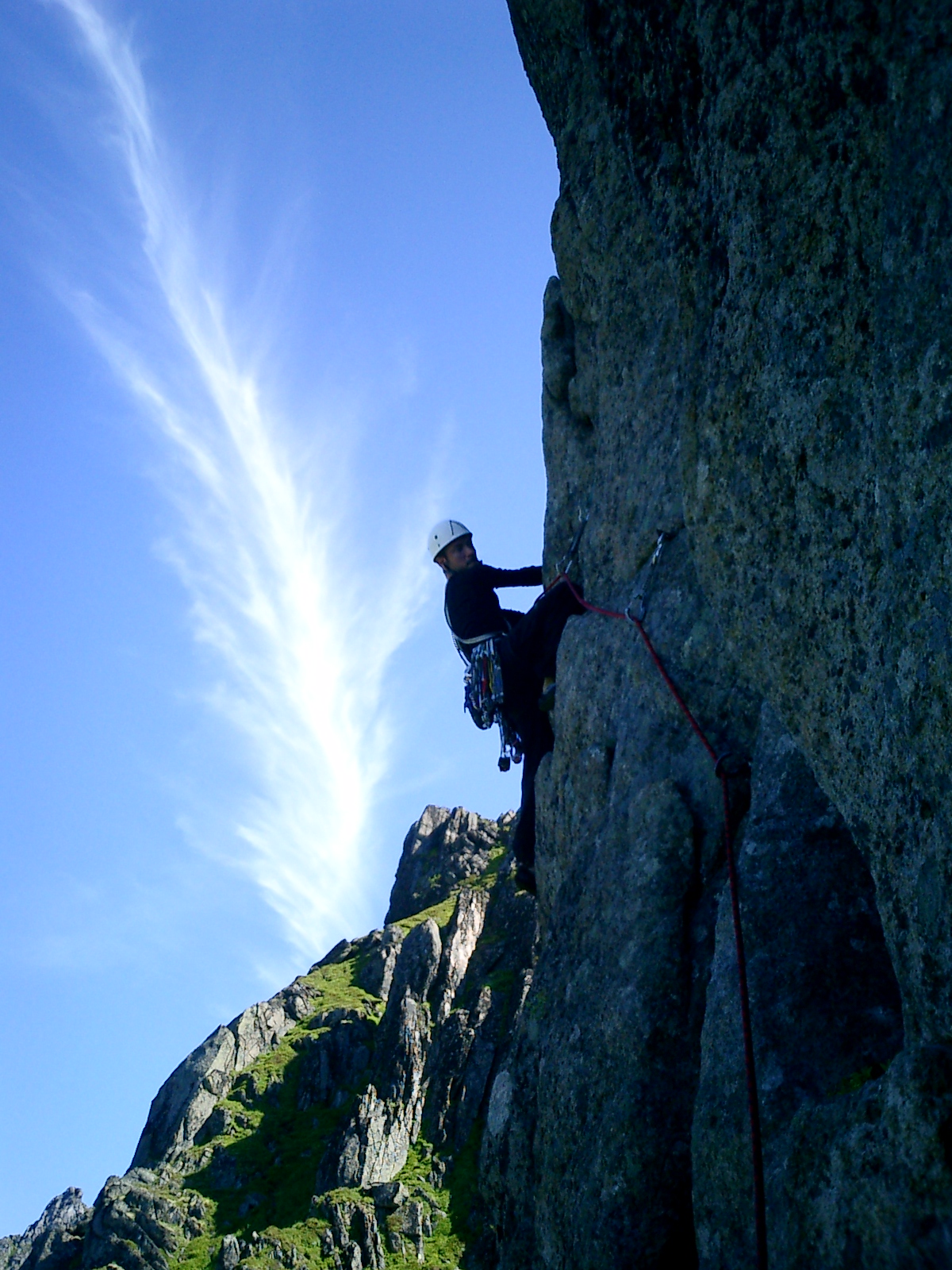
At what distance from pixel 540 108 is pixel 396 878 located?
83662mm

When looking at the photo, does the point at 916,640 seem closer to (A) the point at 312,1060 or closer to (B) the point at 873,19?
(B) the point at 873,19

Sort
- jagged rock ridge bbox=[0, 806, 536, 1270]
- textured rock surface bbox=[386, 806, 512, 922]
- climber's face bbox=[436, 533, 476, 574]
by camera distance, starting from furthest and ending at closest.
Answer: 1. textured rock surface bbox=[386, 806, 512, 922]
2. jagged rock ridge bbox=[0, 806, 536, 1270]
3. climber's face bbox=[436, 533, 476, 574]

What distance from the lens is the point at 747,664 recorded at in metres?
5.07

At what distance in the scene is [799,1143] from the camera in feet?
12.7

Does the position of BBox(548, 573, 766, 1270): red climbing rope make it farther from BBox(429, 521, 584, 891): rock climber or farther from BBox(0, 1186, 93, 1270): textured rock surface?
BBox(0, 1186, 93, 1270): textured rock surface

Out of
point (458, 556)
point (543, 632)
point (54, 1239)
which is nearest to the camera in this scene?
point (543, 632)

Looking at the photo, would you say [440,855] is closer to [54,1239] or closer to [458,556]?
[54,1239]

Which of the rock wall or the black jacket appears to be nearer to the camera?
the rock wall

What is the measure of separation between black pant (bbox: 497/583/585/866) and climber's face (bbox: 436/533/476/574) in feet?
5.29

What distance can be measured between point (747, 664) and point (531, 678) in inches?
226

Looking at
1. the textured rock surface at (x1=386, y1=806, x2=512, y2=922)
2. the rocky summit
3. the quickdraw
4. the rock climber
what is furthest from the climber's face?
the textured rock surface at (x1=386, y1=806, x2=512, y2=922)

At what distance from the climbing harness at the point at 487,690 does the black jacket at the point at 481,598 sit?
0.11 metres

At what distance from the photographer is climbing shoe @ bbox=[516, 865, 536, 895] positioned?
1001 centimetres

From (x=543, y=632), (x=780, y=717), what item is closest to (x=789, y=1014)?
(x=780, y=717)
